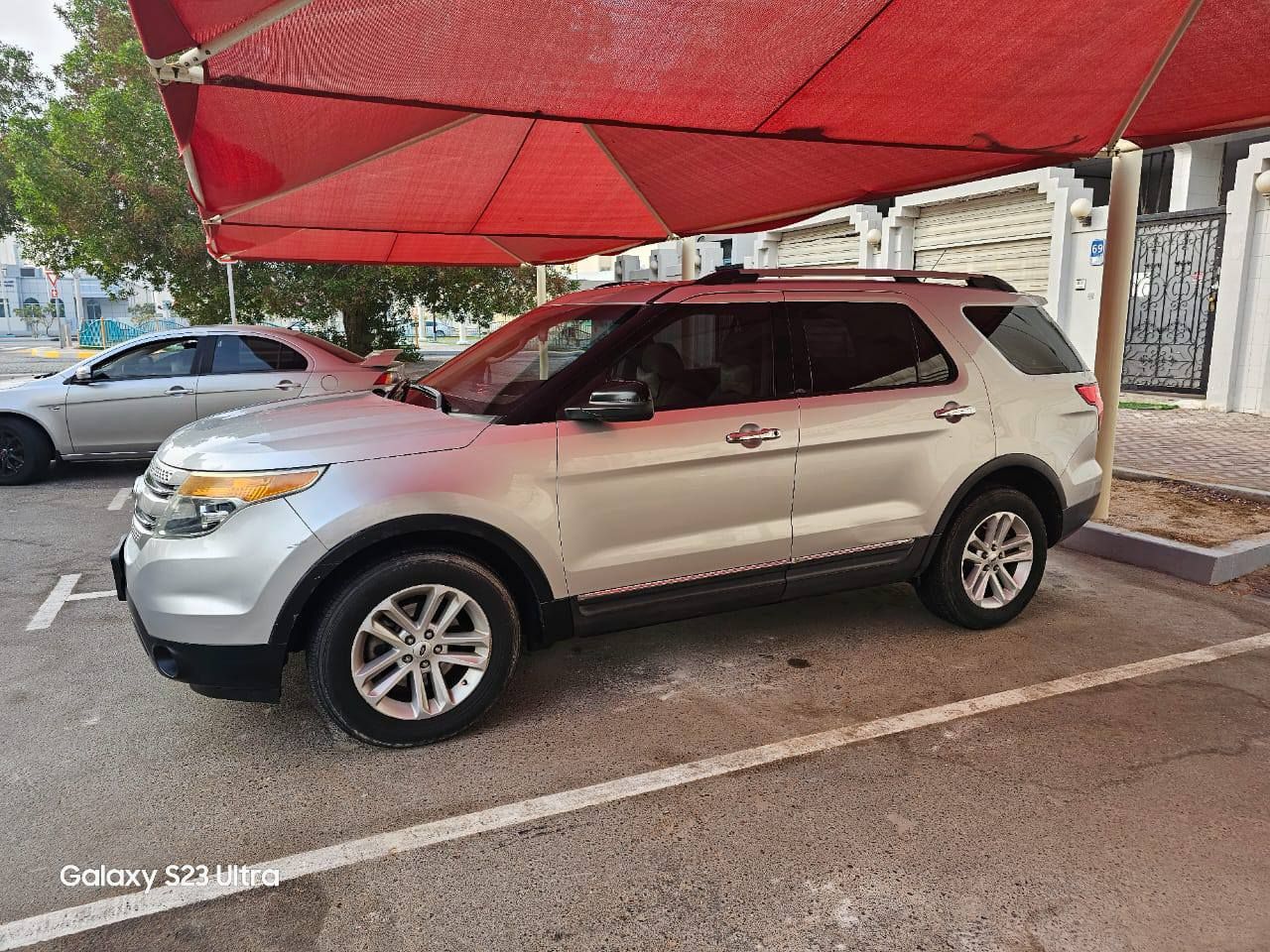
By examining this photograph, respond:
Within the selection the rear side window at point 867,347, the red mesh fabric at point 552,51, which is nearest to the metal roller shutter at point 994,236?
the rear side window at point 867,347

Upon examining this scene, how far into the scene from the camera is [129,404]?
331 inches

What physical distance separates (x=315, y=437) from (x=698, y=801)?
195 centimetres

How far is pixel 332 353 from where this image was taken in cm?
881

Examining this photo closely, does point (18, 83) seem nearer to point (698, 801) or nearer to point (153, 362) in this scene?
point (153, 362)

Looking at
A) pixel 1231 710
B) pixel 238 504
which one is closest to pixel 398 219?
pixel 238 504

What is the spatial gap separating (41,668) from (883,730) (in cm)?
394

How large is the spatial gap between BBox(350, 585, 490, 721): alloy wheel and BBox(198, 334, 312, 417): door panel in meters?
5.87

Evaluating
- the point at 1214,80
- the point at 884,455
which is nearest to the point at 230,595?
the point at 884,455

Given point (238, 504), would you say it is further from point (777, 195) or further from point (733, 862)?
point (777, 195)

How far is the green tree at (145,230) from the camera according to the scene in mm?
15695

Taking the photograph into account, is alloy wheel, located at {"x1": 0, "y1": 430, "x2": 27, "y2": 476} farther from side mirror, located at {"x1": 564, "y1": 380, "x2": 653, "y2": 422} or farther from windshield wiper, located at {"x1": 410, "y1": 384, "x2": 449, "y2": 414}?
side mirror, located at {"x1": 564, "y1": 380, "x2": 653, "y2": 422}

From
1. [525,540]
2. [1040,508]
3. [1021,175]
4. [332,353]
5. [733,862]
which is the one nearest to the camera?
[733,862]

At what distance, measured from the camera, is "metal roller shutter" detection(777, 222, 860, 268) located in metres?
18.6

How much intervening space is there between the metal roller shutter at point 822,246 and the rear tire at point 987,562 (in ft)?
46.5
